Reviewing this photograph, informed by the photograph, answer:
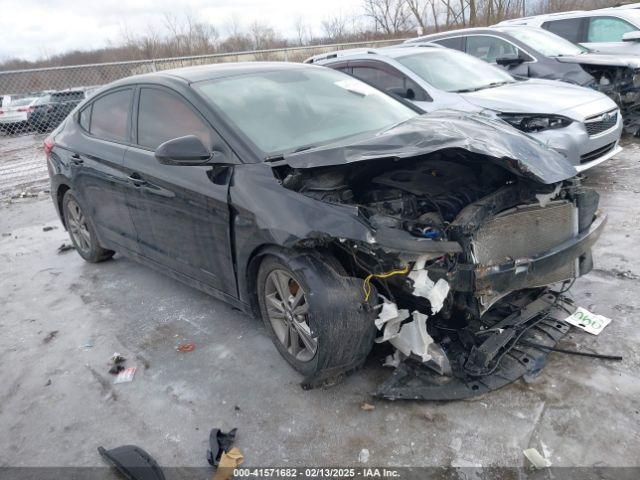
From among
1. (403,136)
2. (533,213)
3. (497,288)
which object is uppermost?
(403,136)

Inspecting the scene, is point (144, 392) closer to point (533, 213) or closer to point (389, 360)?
point (389, 360)

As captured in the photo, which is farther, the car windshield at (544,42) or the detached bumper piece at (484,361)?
the car windshield at (544,42)

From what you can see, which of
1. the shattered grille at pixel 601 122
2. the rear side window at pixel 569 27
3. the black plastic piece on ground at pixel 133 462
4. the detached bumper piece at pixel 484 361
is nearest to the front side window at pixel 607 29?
the rear side window at pixel 569 27

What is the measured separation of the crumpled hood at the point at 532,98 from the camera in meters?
5.66

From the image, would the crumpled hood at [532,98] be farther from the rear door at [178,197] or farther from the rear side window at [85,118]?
the rear side window at [85,118]

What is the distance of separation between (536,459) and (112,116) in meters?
3.87

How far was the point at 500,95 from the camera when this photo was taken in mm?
5992

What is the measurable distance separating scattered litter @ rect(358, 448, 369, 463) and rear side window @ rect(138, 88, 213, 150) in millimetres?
1977

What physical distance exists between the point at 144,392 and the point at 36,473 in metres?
0.69

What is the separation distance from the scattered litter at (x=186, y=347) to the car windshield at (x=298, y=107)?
4.74ft

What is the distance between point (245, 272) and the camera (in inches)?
124

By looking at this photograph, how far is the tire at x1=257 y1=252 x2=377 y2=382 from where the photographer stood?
105 inches

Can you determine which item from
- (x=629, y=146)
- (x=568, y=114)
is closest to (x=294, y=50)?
(x=629, y=146)

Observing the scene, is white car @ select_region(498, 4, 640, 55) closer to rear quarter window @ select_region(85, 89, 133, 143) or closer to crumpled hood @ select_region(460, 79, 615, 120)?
crumpled hood @ select_region(460, 79, 615, 120)
